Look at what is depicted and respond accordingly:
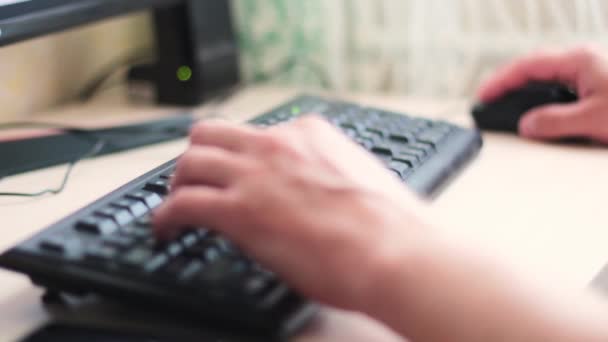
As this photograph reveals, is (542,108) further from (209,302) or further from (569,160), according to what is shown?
(209,302)

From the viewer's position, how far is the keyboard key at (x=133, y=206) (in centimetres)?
48

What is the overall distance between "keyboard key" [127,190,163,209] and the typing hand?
0.04 meters

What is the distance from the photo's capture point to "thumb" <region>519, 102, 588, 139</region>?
2.42 feet

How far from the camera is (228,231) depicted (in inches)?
16.4

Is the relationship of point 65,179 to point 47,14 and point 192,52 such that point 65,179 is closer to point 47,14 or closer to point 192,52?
point 47,14

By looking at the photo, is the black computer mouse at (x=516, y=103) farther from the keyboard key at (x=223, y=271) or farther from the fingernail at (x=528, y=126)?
the keyboard key at (x=223, y=271)

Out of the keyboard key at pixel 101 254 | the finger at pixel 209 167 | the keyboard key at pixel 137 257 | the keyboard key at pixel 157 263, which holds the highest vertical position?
the finger at pixel 209 167

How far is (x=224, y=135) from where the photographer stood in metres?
0.47

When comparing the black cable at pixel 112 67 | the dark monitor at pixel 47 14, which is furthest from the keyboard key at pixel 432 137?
the black cable at pixel 112 67

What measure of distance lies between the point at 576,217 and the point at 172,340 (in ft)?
1.14

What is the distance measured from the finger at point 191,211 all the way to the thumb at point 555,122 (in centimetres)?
44

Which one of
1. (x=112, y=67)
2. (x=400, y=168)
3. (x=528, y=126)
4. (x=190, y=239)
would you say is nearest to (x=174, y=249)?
(x=190, y=239)

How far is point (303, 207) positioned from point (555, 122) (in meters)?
0.44

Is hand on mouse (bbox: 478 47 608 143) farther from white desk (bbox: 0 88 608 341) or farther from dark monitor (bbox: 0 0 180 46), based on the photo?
dark monitor (bbox: 0 0 180 46)
